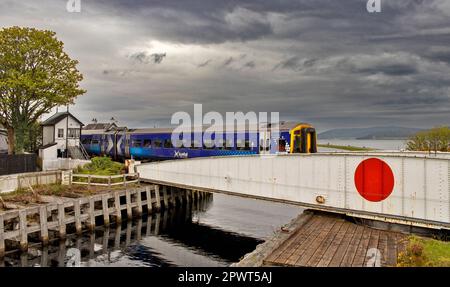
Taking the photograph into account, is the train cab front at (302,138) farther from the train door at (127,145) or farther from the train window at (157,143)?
Answer: the train door at (127,145)

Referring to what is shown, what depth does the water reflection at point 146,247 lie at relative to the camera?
20484 millimetres

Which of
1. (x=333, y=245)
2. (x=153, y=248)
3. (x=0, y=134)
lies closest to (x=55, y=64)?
(x=0, y=134)

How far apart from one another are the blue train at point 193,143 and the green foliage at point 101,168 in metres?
5.58

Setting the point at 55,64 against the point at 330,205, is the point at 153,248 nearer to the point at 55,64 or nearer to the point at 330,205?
the point at 330,205

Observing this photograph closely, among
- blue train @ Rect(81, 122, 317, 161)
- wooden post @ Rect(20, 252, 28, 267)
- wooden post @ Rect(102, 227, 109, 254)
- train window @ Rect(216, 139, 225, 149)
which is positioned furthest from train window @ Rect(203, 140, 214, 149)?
wooden post @ Rect(20, 252, 28, 267)

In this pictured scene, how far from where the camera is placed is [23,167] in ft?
114

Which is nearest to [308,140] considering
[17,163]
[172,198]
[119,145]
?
[172,198]

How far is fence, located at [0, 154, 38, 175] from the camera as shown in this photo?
33438mm

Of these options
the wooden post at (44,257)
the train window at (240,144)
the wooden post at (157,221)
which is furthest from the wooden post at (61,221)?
the train window at (240,144)

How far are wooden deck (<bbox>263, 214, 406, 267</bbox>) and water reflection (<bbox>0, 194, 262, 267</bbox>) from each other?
7203mm

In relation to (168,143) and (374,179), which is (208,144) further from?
(374,179)

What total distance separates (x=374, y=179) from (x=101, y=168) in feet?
85.1

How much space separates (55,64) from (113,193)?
2001cm

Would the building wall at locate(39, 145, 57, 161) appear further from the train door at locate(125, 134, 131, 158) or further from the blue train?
the train door at locate(125, 134, 131, 158)
